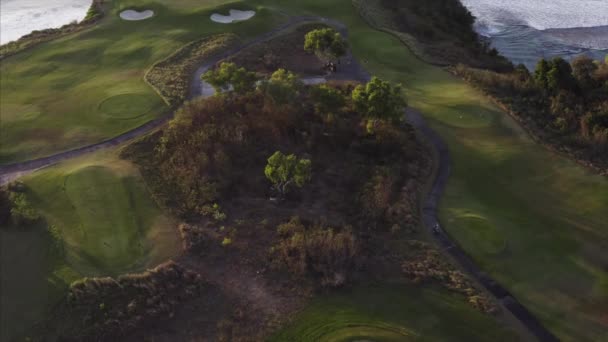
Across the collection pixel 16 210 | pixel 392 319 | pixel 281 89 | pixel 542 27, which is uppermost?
pixel 542 27

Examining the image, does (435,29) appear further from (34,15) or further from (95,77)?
(34,15)

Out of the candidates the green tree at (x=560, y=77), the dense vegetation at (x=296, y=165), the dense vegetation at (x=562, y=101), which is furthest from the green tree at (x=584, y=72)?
the dense vegetation at (x=296, y=165)

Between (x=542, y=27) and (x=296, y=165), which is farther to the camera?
(x=542, y=27)

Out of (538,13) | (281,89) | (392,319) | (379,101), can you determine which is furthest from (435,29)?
(392,319)

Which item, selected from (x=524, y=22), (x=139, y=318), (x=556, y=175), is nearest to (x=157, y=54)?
(x=139, y=318)

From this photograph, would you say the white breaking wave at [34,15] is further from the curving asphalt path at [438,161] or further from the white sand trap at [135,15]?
the curving asphalt path at [438,161]
